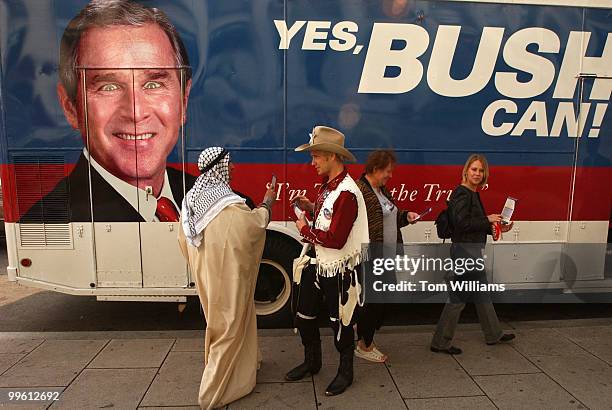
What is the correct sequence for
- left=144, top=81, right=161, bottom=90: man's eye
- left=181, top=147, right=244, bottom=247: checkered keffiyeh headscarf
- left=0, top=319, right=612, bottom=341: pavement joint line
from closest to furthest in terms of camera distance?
left=181, top=147, right=244, bottom=247: checkered keffiyeh headscarf → left=144, top=81, right=161, bottom=90: man's eye → left=0, top=319, right=612, bottom=341: pavement joint line

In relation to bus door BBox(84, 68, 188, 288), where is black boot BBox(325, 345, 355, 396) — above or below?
below

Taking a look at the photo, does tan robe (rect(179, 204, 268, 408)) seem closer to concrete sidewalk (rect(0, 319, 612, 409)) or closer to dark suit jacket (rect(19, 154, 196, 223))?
concrete sidewalk (rect(0, 319, 612, 409))

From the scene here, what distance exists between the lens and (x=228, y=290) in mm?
3137

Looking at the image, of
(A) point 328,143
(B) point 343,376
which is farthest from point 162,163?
(B) point 343,376

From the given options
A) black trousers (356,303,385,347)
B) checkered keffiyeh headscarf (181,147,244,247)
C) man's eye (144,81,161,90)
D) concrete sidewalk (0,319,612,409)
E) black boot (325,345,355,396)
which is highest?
man's eye (144,81,161,90)

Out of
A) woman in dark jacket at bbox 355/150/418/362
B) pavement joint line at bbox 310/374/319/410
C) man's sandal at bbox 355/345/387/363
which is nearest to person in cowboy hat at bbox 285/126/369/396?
pavement joint line at bbox 310/374/319/410

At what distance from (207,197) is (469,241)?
7.51 feet

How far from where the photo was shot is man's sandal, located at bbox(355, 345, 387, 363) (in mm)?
3965

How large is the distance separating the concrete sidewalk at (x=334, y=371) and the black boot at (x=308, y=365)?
0.06 m

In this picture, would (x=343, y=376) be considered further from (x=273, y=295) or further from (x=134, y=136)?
(x=134, y=136)

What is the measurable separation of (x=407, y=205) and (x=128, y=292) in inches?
114

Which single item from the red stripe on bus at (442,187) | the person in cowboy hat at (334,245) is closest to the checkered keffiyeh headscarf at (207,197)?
the person in cowboy hat at (334,245)

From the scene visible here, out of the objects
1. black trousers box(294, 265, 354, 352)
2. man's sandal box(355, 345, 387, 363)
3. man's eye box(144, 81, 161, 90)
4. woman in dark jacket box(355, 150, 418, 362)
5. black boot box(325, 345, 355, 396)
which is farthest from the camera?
man's eye box(144, 81, 161, 90)

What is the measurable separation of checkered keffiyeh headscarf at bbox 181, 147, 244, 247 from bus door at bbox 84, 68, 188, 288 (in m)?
1.34
